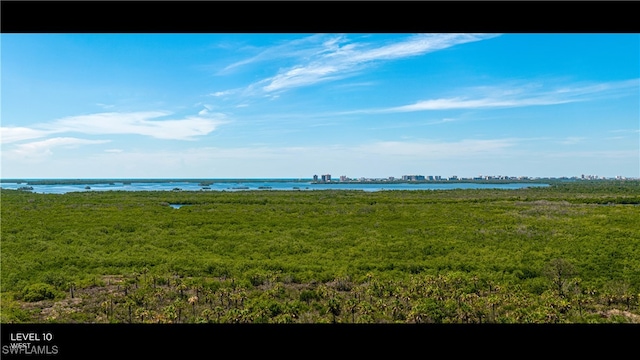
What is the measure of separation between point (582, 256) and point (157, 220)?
10.9 m

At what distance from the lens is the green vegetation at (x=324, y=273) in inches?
148

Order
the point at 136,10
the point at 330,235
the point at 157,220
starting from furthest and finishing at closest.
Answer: the point at 157,220
the point at 330,235
the point at 136,10

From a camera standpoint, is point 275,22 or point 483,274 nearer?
point 275,22

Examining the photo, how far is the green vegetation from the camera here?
376cm

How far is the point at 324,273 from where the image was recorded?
5.37 m

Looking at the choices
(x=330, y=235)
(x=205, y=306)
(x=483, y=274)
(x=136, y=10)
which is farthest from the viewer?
(x=330, y=235)

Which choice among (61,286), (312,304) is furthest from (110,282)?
(312,304)

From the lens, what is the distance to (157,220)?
11.1m

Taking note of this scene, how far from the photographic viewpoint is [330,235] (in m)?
8.62
